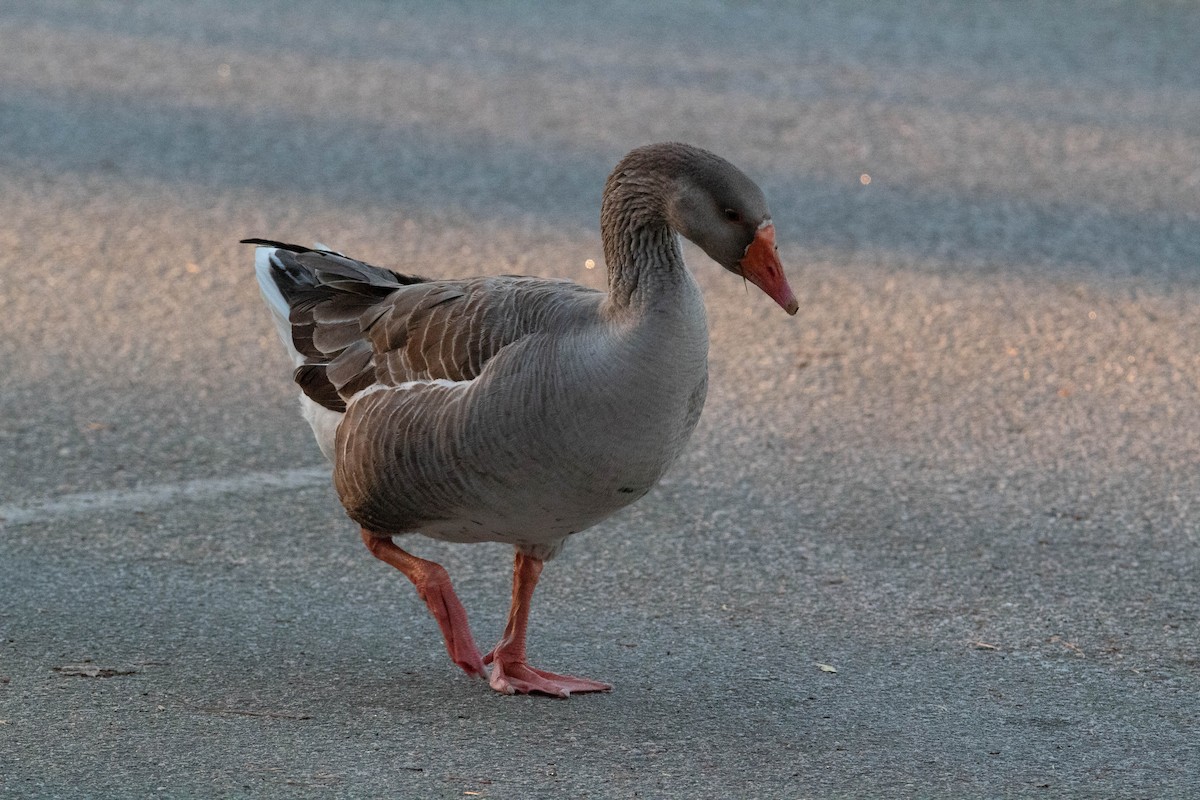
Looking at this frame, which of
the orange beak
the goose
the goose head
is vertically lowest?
the goose

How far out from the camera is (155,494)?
17.4ft

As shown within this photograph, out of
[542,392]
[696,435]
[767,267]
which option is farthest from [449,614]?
Answer: [696,435]

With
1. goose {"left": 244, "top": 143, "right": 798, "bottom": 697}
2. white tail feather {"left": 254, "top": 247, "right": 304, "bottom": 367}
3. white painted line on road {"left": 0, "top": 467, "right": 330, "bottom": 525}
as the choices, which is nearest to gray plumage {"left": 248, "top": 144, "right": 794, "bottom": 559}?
goose {"left": 244, "top": 143, "right": 798, "bottom": 697}

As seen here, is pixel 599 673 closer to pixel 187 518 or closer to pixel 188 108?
pixel 187 518

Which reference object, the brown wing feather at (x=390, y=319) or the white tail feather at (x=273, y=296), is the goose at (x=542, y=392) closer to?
the brown wing feather at (x=390, y=319)

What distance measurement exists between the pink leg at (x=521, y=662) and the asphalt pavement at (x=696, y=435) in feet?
0.23

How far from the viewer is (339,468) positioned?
167 inches

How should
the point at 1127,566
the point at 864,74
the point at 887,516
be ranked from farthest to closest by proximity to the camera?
the point at 864,74 < the point at 887,516 < the point at 1127,566

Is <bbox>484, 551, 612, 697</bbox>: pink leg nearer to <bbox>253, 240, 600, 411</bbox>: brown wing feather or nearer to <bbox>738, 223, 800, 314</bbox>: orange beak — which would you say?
<bbox>253, 240, 600, 411</bbox>: brown wing feather

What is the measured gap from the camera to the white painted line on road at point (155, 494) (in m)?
5.12

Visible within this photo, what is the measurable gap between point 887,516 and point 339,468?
195 centimetres

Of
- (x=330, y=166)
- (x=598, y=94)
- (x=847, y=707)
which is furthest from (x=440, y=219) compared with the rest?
(x=847, y=707)

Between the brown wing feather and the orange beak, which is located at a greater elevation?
the orange beak

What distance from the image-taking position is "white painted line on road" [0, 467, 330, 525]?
5117 millimetres
